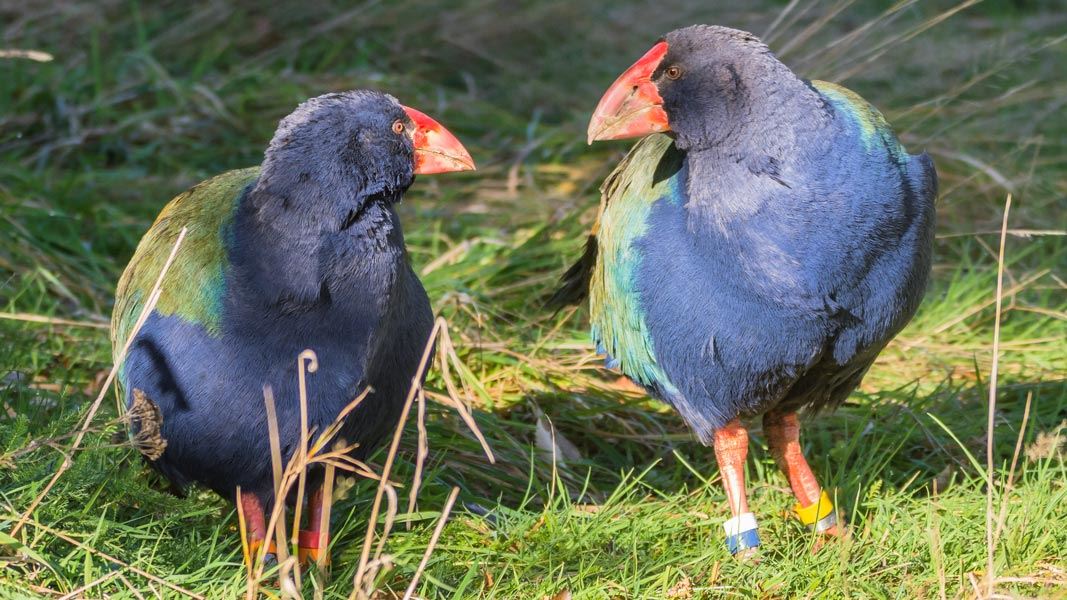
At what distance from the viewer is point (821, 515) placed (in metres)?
2.64

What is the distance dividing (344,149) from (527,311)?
4.68 feet

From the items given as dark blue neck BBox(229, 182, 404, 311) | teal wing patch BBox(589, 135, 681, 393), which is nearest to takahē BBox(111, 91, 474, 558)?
dark blue neck BBox(229, 182, 404, 311)

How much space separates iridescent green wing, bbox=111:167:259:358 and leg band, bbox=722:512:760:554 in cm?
106

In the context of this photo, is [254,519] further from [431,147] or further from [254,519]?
[431,147]

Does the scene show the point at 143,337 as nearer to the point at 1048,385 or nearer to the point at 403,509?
the point at 403,509

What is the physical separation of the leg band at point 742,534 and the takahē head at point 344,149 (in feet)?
3.03

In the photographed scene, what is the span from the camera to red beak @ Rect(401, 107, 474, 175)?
234 cm

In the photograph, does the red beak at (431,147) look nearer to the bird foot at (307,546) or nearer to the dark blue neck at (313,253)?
the dark blue neck at (313,253)

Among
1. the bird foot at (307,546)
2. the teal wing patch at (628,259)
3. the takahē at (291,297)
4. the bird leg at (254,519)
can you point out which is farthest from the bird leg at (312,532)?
the teal wing patch at (628,259)

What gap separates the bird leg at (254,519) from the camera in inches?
95.4

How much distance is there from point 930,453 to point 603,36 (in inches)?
111

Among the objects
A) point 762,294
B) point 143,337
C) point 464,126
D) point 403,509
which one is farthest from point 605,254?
point 464,126

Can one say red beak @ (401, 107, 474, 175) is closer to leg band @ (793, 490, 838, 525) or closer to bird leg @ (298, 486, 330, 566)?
bird leg @ (298, 486, 330, 566)

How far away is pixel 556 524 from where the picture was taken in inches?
103
